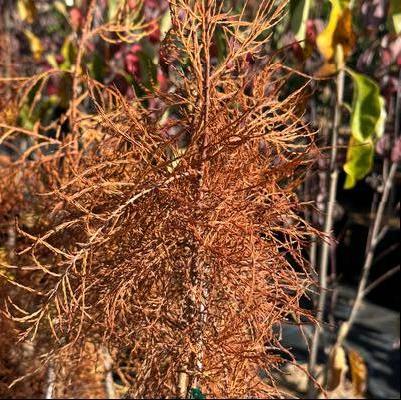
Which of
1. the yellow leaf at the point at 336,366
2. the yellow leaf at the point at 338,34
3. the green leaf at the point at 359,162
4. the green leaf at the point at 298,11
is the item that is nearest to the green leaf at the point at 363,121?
the green leaf at the point at 359,162

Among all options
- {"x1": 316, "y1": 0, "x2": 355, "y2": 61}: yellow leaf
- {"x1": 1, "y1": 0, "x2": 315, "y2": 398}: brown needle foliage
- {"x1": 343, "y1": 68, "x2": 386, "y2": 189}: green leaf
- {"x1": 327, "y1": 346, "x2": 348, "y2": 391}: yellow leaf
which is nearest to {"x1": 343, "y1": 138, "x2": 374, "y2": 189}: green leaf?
{"x1": 343, "y1": 68, "x2": 386, "y2": 189}: green leaf

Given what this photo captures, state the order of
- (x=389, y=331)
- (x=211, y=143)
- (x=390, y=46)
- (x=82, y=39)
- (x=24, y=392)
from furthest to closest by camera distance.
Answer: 1. (x=389, y=331)
2. (x=390, y=46)
3. (x=24, y=392)
4. (x=82, y=39)
5. (x=211, y=143)

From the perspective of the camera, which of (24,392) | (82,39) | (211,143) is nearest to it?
(211,143)

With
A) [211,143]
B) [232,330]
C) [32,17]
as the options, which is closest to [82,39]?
[32,17]

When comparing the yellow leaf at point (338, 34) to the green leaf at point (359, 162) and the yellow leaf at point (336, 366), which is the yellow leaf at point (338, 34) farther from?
the yellow leaf at point (336, 366)

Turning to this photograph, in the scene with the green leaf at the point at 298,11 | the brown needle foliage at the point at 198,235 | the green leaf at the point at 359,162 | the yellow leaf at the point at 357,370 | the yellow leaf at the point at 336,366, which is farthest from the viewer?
the yellow leaf at the point at 357,370

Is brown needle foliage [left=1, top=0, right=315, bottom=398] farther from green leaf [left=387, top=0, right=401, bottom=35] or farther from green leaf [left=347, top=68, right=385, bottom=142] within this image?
green leaf [left=347, top=68, right=385, bottom=142]

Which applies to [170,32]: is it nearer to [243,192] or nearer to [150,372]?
[243,192]

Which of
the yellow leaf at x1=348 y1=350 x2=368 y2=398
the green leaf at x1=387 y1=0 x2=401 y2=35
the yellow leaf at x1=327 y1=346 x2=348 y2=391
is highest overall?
the green leaf at x1=387 y1=0 x2=401 y2=35

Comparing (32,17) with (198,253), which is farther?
(32,17)
